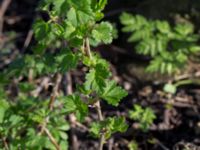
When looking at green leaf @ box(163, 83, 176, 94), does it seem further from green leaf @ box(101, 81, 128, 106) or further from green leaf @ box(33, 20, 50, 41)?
green leaf @ box(33, 20, 50, 41)

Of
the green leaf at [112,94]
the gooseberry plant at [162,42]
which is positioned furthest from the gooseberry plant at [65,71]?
the gooseberry plant at [162,42]

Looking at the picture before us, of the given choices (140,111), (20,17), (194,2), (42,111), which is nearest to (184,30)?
(194,2)

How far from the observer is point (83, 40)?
2205mm

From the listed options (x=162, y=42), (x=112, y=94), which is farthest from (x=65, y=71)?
(x=162, y=42)

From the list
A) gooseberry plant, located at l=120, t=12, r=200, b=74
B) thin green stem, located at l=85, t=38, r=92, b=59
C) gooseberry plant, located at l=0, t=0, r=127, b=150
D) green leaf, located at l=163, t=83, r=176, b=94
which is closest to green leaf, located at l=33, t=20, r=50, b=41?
gooseberry plant, located at l=0, t=0, r=127, b=150

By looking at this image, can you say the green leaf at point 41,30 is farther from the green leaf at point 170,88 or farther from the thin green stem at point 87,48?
the green leaf at point 170,88

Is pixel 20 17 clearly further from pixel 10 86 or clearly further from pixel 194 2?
pixel 194 2

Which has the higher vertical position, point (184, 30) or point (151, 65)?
point (184, 30)

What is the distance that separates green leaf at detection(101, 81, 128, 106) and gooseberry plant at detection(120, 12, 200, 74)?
3.53 ft

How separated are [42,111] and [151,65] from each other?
100 centimetres

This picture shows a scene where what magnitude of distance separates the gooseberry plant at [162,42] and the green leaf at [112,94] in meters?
1.08

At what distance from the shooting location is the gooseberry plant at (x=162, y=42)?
338 cm

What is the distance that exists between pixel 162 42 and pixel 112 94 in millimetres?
1213

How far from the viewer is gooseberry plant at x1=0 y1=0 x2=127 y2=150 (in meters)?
2.12
